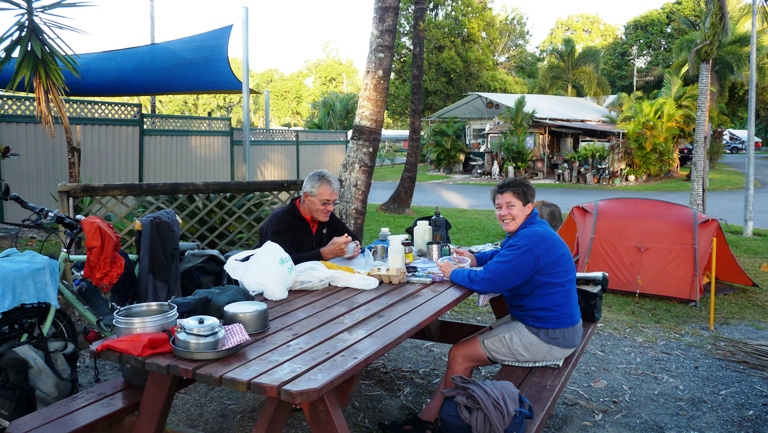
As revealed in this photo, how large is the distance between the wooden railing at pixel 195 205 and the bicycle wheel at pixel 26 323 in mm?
1407

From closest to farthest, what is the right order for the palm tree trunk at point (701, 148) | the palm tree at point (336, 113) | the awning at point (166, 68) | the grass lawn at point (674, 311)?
the grass lawn at point (674, 311)
the palm tree trunk at point (701, 148)
the awning at point (166, 68)
the palm tree at point (336, 113)

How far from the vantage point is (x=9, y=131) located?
9773mm

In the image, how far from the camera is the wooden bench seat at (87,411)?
7.82 ft

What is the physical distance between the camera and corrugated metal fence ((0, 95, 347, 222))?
9.98 m

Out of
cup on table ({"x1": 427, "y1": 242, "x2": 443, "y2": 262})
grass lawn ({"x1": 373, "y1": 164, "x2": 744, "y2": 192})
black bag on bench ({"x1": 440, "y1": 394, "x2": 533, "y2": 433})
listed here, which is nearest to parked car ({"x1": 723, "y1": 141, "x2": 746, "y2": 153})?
grass lawn ({"x1": 373, "y1": 164, "x2": 744, "y2": 192})

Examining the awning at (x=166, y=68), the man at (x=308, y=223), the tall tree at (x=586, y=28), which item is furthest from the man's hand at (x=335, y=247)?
the tall tree at (x=586, y=28)

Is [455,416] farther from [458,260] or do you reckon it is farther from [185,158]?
[185,158]

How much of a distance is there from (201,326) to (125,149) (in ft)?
34.0

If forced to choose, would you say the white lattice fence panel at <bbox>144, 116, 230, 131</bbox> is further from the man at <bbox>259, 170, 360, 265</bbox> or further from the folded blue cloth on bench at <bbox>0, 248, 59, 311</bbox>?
the folded blue cloth on bench at <bbox>0, 248, 59, 311</bbox>

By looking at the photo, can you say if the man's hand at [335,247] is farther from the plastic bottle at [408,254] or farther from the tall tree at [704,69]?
the tall tree at [704,69]

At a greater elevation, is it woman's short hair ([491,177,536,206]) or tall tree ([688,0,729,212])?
tall tree ([688,0,729,212])

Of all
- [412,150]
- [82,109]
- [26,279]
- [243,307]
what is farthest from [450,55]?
[243,307]

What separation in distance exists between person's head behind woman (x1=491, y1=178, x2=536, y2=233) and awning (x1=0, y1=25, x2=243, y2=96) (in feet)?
36.0

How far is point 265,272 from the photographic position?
325cm
